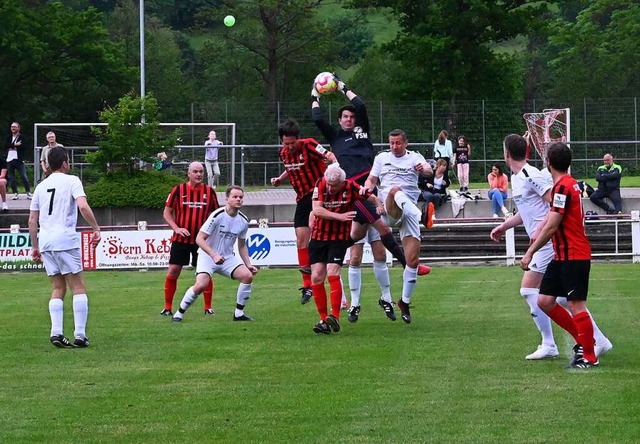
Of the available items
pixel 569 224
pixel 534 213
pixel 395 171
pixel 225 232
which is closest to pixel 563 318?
pixel 569 224

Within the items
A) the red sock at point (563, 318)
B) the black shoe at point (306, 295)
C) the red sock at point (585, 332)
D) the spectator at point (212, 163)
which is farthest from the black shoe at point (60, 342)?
the spectator at point (212, 163)

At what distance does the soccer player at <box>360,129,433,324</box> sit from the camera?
13836 mm

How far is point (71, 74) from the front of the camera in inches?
2459

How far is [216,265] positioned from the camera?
14758 millimetres

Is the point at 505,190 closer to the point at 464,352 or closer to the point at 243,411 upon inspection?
the point at 464,352

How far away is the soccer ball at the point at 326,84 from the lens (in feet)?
49.0

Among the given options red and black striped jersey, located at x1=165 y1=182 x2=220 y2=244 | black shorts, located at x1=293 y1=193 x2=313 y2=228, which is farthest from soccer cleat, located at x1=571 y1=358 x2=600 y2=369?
red and black striped jersey, located at x1=165 y1=182 x2=220 y2=244

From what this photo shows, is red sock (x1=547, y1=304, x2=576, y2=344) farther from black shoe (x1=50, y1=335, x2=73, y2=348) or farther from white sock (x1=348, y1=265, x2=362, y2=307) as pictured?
black shoe (x1=50, y1=335, x2=73, y2=348)

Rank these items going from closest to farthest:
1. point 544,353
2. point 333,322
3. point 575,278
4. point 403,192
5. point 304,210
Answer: point 575,278, point 544,353, point 333,322, point 403,192, point 304,210

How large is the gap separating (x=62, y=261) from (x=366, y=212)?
3414mm

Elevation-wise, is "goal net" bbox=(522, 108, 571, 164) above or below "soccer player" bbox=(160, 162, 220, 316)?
above

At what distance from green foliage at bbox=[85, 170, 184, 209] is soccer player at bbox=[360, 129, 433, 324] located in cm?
1774

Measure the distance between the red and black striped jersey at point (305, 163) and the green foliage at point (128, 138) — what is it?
16.6 m

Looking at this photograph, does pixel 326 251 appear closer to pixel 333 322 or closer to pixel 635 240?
pixel 333 322
